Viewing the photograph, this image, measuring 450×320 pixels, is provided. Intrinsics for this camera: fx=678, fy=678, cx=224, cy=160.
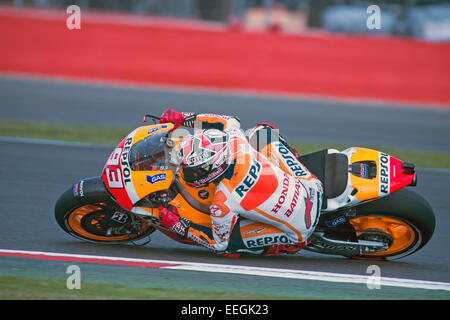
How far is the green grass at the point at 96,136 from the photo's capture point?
9930mm

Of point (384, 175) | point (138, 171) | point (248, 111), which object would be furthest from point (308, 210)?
point (248, 111)

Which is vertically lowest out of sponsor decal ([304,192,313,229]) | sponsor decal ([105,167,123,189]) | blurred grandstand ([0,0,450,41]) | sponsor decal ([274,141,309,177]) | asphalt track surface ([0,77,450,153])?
sponsor decal ([304,192,313,229])

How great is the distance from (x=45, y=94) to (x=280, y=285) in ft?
31.6

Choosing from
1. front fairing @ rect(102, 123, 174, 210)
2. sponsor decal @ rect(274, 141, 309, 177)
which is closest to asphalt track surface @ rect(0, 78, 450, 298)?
front fairing @ rect(102, 123, 174, 210)

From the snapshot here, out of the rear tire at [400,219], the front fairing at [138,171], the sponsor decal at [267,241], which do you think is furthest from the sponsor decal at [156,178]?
the rear tire at [400,219]

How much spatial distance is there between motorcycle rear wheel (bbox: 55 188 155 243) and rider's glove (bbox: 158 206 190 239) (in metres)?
0.27

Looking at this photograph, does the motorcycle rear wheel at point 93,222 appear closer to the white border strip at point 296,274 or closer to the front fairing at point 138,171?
the front fairing at point 138,171

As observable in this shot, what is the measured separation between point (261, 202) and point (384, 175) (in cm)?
98

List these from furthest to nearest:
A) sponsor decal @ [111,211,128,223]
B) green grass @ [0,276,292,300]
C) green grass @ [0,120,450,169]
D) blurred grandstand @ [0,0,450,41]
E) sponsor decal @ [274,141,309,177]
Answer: blurred grandstand @ [0,0,450,41], green grass @ [0,120,450,169], sponsor decal @ [111,211,128,223], sponsor decal @ [274,141,309,177], green grass @ [0,276,292,300]

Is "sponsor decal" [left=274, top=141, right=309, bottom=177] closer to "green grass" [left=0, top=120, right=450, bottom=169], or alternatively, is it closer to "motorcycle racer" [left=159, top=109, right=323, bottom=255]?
"motorcycle racer" [left=159, top=109, right=323, bottom=255]

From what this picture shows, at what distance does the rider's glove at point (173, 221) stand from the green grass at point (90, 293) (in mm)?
589

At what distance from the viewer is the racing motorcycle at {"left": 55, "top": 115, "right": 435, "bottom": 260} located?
16.9 ft

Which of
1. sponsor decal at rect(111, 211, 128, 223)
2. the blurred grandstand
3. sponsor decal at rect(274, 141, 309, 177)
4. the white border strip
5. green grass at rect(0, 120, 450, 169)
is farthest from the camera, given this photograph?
the blurred grandstand

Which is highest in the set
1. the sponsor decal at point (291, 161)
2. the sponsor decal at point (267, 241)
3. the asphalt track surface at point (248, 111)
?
the asphalt track surface at point (248, 111)
